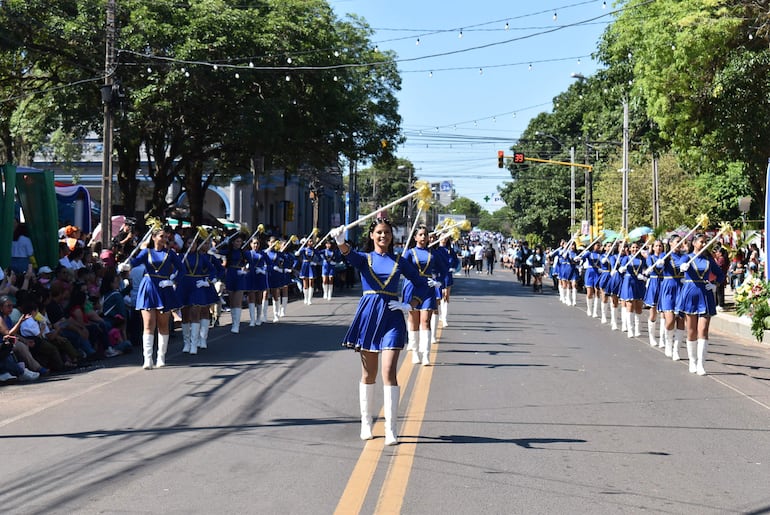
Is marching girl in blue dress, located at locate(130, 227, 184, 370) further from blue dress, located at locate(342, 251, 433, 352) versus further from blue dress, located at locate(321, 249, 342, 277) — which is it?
blue dress, located at locate(321, 249, 342, 277)

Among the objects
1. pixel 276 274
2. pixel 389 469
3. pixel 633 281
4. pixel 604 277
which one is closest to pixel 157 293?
pixel 389 469

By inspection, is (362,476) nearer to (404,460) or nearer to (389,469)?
(389,469)

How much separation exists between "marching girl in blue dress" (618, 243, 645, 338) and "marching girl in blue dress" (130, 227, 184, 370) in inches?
343

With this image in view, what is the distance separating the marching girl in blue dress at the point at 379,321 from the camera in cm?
834

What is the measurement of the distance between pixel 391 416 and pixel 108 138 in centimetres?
1447

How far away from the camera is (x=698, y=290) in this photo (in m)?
13.5

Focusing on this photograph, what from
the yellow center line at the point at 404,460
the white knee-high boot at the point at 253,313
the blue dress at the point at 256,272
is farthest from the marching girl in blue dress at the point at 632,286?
the yellow center line at the point at 404,460

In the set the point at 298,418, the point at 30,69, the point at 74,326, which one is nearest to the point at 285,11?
the point at 30,69

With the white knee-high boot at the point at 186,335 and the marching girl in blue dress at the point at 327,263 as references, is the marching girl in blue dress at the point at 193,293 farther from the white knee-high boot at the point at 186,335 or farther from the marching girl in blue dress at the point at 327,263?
the marching girl in blue dress at the point at 327,263

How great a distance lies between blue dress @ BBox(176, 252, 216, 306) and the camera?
14990 mm

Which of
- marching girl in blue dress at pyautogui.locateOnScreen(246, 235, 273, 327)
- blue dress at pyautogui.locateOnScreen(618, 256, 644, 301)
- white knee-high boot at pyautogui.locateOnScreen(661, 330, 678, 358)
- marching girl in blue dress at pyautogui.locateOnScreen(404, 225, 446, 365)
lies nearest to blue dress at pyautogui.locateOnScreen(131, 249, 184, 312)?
marching girl in blue dress at pyautogui.locateOnScreen(404, 225, 446, 365)

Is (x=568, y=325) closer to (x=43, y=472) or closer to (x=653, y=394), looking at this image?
(x=653, y=394)

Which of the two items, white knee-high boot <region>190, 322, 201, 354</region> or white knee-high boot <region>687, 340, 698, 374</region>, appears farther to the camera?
white knee-high boot <region>190, 322, 201, 354</region>

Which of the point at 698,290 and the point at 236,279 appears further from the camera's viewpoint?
the point at 236,279
